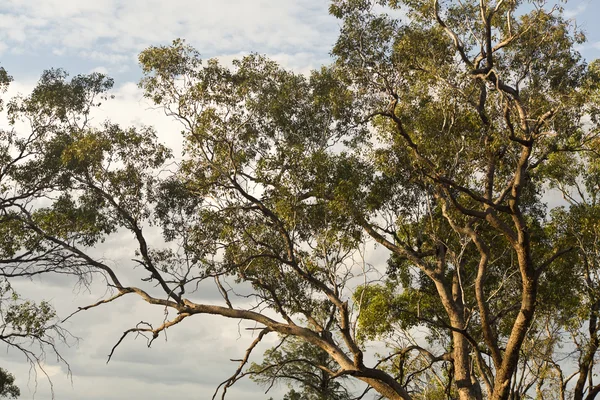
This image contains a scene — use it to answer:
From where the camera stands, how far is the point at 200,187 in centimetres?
1867

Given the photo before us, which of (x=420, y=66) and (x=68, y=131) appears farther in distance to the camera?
(x=68, y=131)

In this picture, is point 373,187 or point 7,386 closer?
point 373,187

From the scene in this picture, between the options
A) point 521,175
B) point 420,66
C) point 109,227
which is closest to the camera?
point 521,175

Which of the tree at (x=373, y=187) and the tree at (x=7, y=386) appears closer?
the tree at (x=373, y=187)

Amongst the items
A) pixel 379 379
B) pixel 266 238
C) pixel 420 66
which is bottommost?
pixel 379 379

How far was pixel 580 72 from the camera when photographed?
18891 millimetres

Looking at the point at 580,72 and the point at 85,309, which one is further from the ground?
the point at 580,72

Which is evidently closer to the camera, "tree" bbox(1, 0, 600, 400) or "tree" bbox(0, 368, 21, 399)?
"tree" bbox(1, 0, 600, 400)

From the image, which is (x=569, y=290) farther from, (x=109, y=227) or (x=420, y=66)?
(x=109, y=227)

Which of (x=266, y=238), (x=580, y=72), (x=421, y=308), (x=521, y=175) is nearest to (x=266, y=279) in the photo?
(x=266, y=238)

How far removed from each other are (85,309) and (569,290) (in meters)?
13.1

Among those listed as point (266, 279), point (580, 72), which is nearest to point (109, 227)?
point (266, 279)

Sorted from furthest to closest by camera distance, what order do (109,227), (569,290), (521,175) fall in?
1. (109,227)
2. (569,290)
3. (521,175)

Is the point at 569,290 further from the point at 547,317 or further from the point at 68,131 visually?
the point at 68,131
